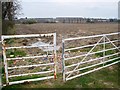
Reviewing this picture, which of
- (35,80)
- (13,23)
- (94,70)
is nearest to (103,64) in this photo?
(94,70)

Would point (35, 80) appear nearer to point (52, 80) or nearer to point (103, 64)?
point (52, 80)

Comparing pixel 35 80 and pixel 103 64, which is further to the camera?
pixel 103 64

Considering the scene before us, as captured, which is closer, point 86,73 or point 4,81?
point 4,81

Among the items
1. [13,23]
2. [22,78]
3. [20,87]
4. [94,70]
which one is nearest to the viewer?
[20,87]

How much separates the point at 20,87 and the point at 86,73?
82.2 inches

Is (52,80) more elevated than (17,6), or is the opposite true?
(17,6)

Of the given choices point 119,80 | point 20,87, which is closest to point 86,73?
point 119,80

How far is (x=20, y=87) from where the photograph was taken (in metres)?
5.71

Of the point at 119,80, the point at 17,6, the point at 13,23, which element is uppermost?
the point at 17,6

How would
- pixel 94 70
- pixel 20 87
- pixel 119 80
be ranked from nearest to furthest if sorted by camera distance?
pixel 20 87
pixel 119 80
pixel 94 70

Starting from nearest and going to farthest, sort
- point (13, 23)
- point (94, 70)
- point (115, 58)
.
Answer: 1. point (94, 70)
2. point (115, 58)
3. point (13, 23)

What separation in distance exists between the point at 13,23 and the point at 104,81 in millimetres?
12037

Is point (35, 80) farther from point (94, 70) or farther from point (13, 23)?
point (13, 23)

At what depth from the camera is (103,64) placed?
298 inches
